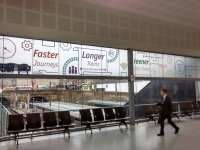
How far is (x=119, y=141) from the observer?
7633 millimetres

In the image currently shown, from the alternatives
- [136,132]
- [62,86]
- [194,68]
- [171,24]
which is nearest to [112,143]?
[136,132]

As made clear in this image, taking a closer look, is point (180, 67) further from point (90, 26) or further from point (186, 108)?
point (90, 26)

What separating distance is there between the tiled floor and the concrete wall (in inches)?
125

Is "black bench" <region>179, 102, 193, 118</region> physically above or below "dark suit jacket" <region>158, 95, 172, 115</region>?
below

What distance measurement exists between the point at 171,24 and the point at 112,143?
23.4 feet

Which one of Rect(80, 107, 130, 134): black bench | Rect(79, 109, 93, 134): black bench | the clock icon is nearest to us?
the clock icon

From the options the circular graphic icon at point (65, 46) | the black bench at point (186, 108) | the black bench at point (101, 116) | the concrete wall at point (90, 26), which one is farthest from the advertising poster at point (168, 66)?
the circular graphic icon at point (65, 46)

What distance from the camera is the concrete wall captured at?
821cm

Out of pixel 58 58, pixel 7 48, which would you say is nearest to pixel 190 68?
pixel 58 58

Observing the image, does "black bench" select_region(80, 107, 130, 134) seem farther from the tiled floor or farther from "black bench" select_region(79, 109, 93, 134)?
the tiled floor

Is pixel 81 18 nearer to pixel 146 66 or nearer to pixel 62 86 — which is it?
pixel 62 86

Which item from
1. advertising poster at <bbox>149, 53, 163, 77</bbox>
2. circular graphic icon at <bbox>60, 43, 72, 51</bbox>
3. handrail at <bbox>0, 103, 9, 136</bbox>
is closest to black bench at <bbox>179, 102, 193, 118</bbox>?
advertising poster at <bbox>149, 53, 163, 77</bbox>

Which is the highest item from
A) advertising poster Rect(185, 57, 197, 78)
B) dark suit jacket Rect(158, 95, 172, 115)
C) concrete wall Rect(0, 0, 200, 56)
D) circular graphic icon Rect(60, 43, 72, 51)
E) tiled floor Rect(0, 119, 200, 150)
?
concrete wall Rect(0, 0, 200, 56)

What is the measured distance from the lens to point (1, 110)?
849 cm
